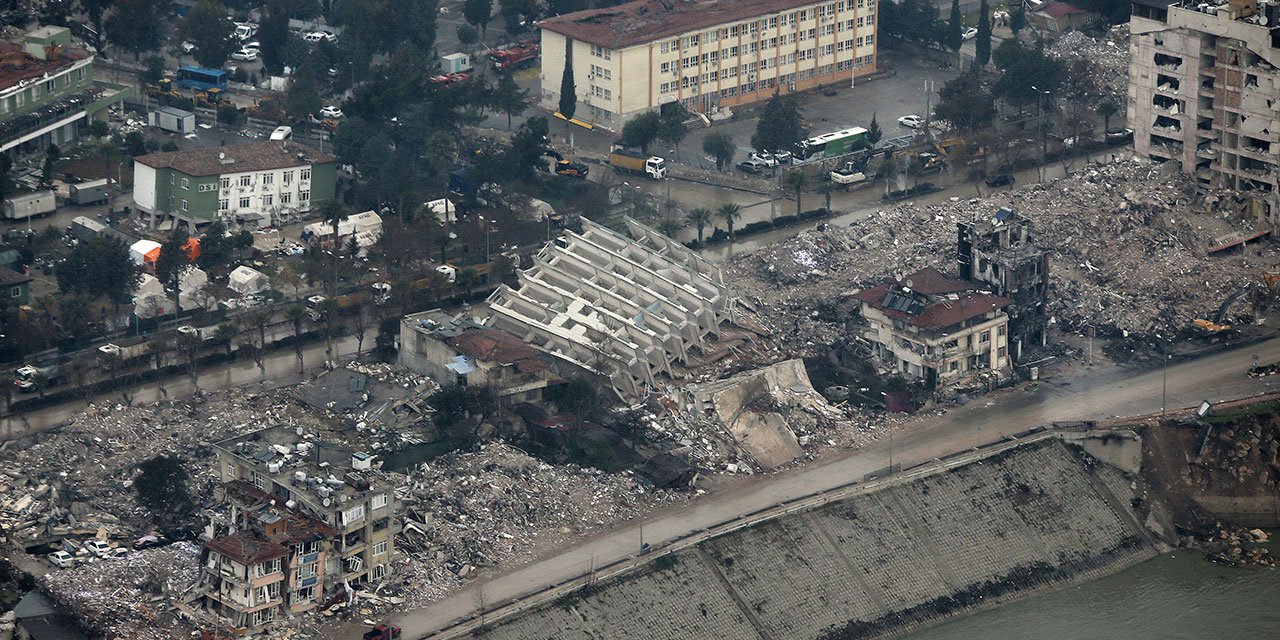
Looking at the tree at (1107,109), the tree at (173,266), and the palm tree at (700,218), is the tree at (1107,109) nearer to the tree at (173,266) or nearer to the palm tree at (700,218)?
the palm tree at (700,218)

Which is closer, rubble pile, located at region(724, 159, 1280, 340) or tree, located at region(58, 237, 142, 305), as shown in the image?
tree, located at region(58, 237, 142, 305)

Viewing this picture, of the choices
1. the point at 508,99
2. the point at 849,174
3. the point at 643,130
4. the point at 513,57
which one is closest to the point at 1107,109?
the point at 849,174

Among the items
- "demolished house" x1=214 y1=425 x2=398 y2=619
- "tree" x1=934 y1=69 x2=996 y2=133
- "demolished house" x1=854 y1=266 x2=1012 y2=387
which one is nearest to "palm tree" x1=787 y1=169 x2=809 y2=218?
"tree" x1=934 y1=69 x2=996 y2=133

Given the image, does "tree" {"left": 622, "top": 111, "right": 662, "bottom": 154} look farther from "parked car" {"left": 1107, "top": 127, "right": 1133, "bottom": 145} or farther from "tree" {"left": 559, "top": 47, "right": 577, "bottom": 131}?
"parked car" {"left": 1107, "top": 127, "right": 1133, "bottom": 145}

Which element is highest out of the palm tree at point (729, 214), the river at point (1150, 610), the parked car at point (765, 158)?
the parked car at point (765, 158)

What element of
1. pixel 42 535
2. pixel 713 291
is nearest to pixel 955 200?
pixel 713 291

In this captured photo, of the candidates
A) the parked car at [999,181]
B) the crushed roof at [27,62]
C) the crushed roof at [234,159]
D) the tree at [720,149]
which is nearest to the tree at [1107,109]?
the parked car at [999,181]

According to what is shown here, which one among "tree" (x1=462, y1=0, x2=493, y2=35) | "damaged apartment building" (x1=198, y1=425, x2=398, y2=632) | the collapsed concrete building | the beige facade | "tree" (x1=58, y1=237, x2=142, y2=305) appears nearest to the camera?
"damaged apartment building" (x1=198, y1=425, x2=398, y2=632)
